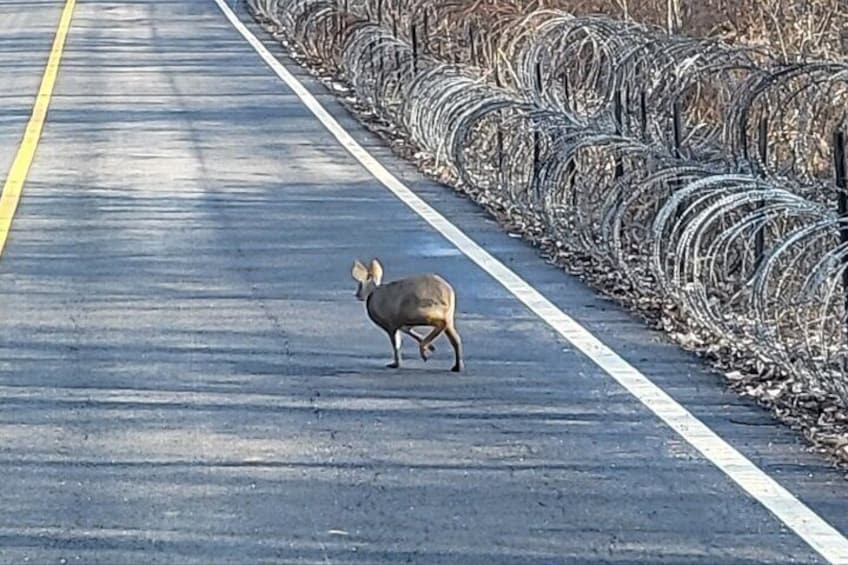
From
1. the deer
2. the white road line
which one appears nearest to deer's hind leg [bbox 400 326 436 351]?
the deer

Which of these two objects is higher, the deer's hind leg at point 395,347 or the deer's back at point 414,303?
the deer's back at point 414,303

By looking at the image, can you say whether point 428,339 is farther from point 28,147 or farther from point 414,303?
point 28,147

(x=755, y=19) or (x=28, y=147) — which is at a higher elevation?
(x=755, y=19)

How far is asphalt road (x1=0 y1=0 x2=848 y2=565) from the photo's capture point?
20.3 ft

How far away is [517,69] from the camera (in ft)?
50.5

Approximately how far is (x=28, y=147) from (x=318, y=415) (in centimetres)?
1192

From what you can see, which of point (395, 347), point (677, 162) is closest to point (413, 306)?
point (395, 347)

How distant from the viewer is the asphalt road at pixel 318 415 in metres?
6.20

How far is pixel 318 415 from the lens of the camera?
787 cm

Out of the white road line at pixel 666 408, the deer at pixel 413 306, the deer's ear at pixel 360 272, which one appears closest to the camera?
the white road line at pixel 666 408

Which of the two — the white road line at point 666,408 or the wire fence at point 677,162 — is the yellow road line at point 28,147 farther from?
the wire fence at point 677,162

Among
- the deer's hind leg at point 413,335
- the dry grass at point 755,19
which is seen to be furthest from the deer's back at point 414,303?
the dry grass at point 755,19

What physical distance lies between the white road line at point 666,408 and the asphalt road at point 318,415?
7 centimetres

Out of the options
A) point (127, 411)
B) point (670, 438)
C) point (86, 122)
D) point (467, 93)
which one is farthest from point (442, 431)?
point (86, 122)
